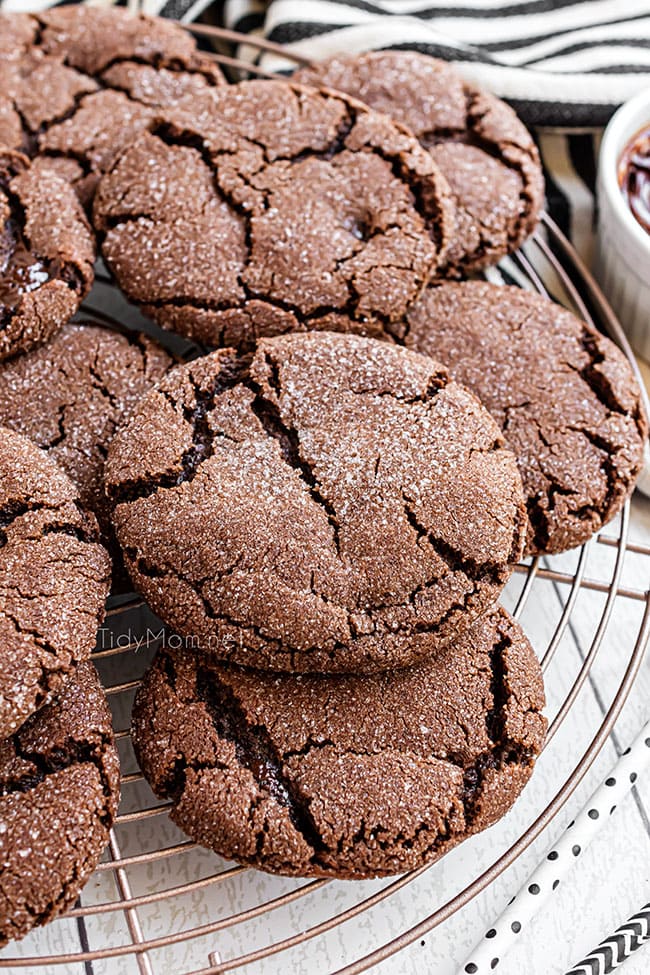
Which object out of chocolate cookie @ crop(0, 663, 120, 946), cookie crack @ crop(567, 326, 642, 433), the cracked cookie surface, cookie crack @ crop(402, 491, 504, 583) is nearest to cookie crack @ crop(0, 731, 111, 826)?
chocolate cookie @ crop(0, 663, 120, 946)

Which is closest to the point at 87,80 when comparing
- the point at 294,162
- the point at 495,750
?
the point at 294,162

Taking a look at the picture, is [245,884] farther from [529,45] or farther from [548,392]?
[529,45]

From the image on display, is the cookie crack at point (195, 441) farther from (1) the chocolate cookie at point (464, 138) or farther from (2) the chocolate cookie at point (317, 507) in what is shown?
(1) the chocolate cookie at point (464, 138)

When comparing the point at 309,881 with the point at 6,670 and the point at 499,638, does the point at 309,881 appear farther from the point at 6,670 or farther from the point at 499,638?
the point at 6,670

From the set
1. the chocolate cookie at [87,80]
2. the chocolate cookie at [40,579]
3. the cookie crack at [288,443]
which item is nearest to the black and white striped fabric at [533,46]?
the chocolate cookie at [87,80]

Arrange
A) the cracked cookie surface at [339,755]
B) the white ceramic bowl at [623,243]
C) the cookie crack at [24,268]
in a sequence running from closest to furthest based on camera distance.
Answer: the cracked cookie surface at [339,755]
the cookie crack at [24,268]
the white ceramic bowl at [623,243]

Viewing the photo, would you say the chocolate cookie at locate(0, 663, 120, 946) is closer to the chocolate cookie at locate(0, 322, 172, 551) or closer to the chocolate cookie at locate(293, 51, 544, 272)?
the chocolate cookie at locate(0, 322, 172, 551)

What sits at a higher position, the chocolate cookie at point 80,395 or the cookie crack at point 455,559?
the chocolate cookie at point 80,395
